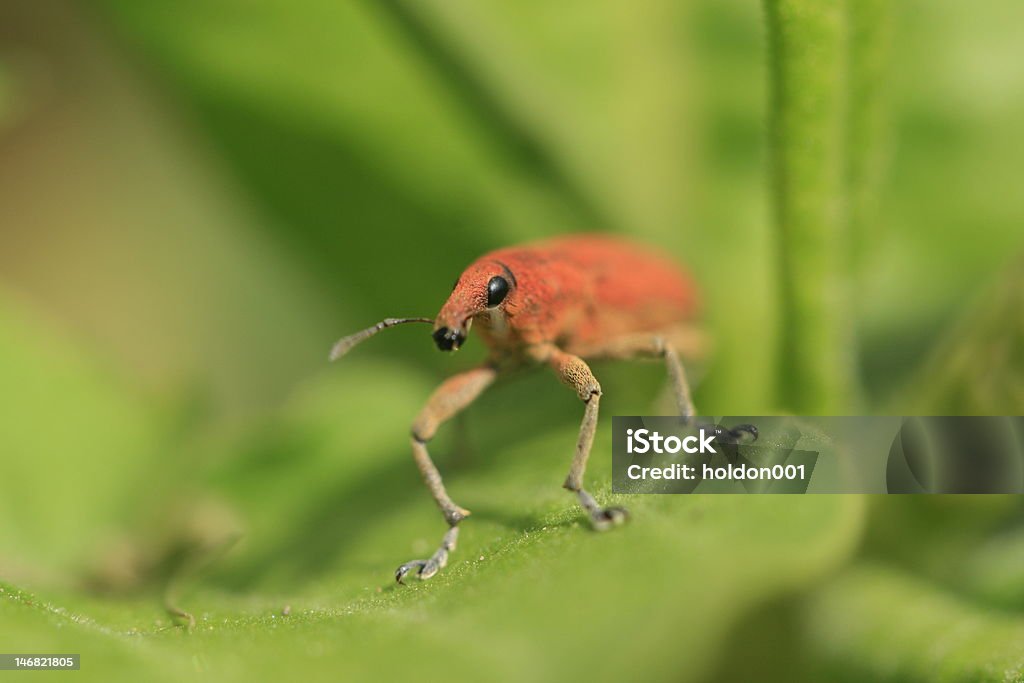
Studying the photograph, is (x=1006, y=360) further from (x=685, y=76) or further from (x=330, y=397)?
(x=330, y=397)

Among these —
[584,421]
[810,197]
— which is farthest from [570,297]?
[810,197]

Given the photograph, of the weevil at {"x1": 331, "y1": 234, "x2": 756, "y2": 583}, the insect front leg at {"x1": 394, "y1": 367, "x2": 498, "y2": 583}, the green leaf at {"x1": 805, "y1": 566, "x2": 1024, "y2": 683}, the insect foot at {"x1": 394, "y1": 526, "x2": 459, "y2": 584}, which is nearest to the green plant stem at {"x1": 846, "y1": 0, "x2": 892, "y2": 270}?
the weevil at {"x1": 331, "y1": 234, "x2": 756, "y2": 583}

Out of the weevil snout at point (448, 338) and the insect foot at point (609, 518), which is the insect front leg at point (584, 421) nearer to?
the insect foot at point (609, 518)

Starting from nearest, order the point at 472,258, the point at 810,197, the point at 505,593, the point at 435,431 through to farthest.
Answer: the point at 505,593 → the point at 810,197 → the point at 435,431 → the point at 472,258

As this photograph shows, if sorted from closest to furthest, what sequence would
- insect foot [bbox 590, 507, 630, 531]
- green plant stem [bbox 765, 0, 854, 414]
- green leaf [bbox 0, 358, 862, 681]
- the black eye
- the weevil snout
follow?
green leaf [bbox 0, 358, 862, 681]
insect foot [bbox 590, 507, 630, 531]
green plant stem [bbox 765, 0, 854, 414]
the weevil snout
the black eye

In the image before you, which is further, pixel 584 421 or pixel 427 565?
pixel 584 421

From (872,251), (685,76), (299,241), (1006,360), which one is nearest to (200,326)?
(299,241)

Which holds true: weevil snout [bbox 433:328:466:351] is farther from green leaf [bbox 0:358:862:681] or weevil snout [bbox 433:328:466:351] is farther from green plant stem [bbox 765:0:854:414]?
green plant stem [bbox 765:0:854:414]

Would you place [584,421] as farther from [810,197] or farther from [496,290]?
[810,197]

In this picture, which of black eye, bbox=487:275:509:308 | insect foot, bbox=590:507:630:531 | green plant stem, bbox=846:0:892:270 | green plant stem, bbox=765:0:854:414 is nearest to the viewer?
insect foot, bbox=590:507:630:531

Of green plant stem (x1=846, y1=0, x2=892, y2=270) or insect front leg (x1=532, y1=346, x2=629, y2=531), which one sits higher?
green plant stem (x1=846, y1=0, x2=892, y2=270)
